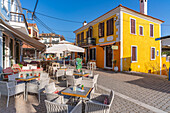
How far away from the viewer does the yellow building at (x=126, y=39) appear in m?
10.8

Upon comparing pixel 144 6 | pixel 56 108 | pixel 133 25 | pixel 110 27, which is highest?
pixel 144 6

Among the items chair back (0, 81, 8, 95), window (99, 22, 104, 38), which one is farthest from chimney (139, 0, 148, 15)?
chair back (0, 81, 8, 95)

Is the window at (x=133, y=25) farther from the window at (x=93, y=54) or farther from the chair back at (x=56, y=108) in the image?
the chair back at (x=56, y=108)

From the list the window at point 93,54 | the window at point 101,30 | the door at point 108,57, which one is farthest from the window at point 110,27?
the window at point 93,54

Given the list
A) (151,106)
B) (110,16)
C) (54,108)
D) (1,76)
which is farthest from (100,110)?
(110,16)

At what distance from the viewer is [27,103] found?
356 cm

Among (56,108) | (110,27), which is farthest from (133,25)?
(56,108)

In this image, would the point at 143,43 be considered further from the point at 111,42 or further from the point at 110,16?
the point at 110,16

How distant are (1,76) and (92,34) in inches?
474

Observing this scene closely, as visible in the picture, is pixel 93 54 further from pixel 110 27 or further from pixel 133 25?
pixel 133 25

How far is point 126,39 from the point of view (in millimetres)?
10977

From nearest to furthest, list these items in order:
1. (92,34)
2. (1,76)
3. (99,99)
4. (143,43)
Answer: (99,99), (1,76), (143,43), (92,34)

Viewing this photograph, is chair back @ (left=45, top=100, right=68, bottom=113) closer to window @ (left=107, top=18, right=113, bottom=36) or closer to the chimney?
window @ (left=107, top=18, right=113, bottom=36)

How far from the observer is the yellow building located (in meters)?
10.8
